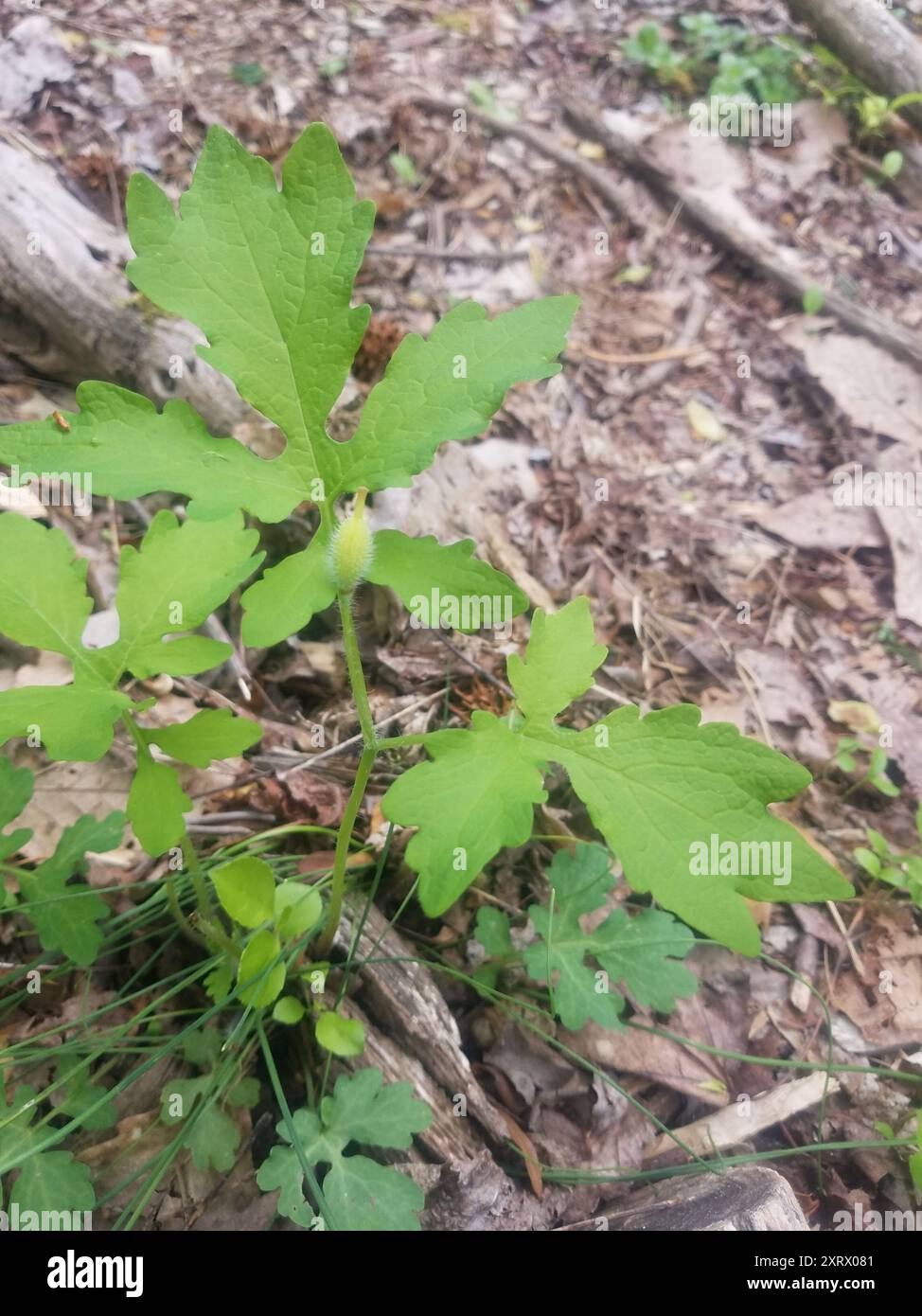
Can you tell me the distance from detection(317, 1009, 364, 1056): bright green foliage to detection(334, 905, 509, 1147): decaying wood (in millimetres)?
161

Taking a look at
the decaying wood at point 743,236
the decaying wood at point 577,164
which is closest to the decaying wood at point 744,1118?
the decaying wood at point 743,236

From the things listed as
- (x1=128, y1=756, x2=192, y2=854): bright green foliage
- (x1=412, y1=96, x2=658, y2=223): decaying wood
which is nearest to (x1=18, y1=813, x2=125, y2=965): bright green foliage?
(x1=128, y1=756, x2=192, y2=854): bright green foliage

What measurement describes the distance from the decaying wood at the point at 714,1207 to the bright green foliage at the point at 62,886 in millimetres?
1129

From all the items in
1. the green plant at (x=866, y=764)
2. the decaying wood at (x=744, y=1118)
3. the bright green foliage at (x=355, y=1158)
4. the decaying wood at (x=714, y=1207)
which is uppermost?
the green plant at (x=866, y=764)

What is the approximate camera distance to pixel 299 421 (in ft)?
4.66

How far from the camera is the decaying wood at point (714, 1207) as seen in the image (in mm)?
1533

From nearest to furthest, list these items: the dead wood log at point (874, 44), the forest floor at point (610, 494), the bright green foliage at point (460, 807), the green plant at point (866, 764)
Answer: the bright green foliage at point (460, 807), the forest floor at point (610, 494), the green plant at point (866, 764), the dead wood log at point (874, 44)

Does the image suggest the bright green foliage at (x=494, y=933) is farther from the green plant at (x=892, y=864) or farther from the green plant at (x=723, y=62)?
the green plant at (x=723, y=62)

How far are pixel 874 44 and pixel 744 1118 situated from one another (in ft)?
17.0

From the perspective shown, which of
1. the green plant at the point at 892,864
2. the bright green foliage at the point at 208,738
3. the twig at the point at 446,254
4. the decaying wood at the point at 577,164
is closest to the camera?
the bright green foliage at the point at 208,738

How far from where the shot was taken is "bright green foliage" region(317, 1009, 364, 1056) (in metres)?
1.55

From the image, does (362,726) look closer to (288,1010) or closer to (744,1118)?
(288,1010)

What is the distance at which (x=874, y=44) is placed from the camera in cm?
423

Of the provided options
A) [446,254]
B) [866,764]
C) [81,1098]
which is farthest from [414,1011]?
[446,254]
